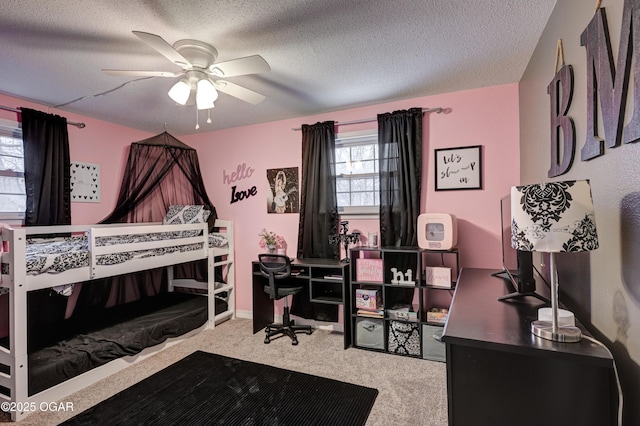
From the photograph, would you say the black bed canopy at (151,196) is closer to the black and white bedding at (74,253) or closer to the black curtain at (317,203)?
the black and white bedding at (74,253)

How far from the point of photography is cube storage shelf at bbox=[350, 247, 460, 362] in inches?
108

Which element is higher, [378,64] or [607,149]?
[378,64]

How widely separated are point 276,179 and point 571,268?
115 inches

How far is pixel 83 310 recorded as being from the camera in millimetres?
3250

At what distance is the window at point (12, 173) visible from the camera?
112 inches

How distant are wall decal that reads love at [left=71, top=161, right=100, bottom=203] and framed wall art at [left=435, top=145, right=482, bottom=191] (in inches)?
148

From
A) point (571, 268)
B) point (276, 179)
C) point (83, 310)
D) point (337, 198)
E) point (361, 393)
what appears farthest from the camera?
point (276, 179)

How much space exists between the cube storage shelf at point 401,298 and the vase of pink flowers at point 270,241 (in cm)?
104

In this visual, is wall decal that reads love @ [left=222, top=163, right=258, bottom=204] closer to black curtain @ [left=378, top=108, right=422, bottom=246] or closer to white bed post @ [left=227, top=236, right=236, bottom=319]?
white bed post @ [left=227, top=236, right=236, bottom=319]

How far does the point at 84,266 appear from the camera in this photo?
2.38 m

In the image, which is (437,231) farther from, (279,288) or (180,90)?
(180,90)

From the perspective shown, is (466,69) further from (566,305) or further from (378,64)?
(566,305)

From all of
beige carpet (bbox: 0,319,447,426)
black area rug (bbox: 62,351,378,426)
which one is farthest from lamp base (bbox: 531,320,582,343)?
black area rug (bbox: 62,351,378,426)

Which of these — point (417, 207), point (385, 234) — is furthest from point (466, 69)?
point (385, 234)
